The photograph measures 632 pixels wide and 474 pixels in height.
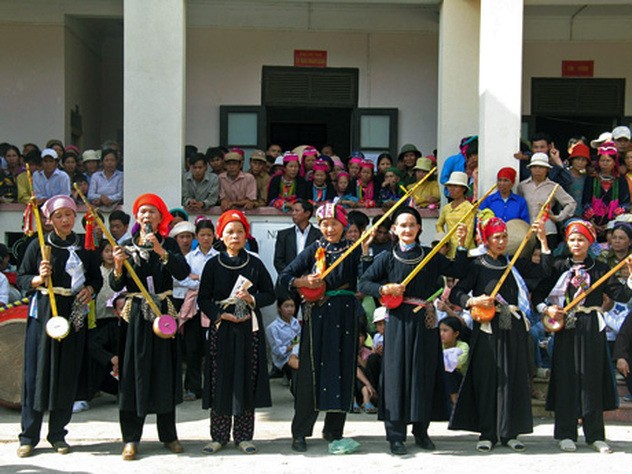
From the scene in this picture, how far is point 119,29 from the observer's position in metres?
14.0

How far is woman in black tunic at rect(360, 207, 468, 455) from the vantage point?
22.5 feet

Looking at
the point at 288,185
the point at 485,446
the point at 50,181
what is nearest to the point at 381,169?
the point at 288,185

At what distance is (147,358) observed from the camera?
6832mm

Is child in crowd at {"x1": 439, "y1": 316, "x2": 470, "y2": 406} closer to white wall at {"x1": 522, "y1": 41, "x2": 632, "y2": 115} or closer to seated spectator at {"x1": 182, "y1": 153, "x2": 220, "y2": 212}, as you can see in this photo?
seated spectator at {"x1": 182, "y1": 153, "x2": 220, "y2": 212}

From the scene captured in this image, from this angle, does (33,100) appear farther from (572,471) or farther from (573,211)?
(572,471)

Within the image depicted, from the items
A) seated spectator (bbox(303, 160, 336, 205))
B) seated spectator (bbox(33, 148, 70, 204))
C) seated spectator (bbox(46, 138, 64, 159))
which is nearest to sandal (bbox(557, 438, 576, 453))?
seated spectator (bbox(303, 160, 336, 205))

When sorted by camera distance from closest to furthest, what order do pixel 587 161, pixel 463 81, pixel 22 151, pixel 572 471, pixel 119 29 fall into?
pixel 572 471 → pixel 587 161 → pixel 463 81 → pixel 22 151 → pixel 119 29

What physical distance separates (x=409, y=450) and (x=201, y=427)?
1.77 metres

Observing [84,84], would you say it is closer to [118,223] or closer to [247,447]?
[118,223]

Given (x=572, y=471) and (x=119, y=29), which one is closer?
(x=572, y=471)

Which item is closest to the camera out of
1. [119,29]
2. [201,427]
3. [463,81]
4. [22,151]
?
[201,427]

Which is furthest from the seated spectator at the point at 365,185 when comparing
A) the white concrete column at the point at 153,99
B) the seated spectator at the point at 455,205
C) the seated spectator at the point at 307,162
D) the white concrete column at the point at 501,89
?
the white concrete column at the point at 153,99

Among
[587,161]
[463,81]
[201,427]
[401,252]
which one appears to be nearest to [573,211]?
[587,161]

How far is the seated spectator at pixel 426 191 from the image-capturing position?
1084 cm
